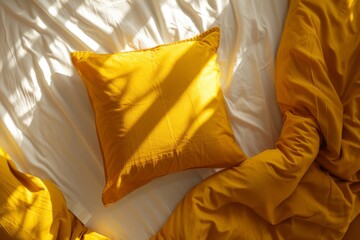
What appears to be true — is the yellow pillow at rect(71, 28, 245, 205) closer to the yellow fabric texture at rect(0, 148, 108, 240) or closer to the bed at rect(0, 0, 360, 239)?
the bed at rect(0, 0, 360, 239)

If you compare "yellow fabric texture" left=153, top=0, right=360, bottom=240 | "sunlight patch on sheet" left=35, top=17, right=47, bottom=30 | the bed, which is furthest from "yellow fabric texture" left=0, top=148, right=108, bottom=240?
"sunlight patch on sheet" left=35, top=17, right=47, bottom=30

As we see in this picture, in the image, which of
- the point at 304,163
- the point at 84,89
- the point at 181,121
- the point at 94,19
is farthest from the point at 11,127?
the point at 304,163

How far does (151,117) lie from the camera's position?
1.20m

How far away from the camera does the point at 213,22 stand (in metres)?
1.41

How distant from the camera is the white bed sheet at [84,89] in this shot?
4.16 ft

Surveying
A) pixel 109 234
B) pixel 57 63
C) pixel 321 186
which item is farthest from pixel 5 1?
pixel 321 186

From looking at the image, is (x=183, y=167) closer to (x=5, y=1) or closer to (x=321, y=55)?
(x=321, y=55)

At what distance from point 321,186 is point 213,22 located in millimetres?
651

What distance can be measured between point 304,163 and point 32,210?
0.81 m

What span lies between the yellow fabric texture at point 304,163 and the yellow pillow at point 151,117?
0.37 feet

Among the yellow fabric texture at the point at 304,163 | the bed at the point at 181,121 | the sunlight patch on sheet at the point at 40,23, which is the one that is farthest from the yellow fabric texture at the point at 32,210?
the sunlight patch on sheet at the point at 40,23

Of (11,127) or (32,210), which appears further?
(11,127)

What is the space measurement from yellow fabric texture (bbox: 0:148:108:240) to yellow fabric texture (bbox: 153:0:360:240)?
0.27 m

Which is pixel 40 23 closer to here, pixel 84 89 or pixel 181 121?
pixel 84 89
